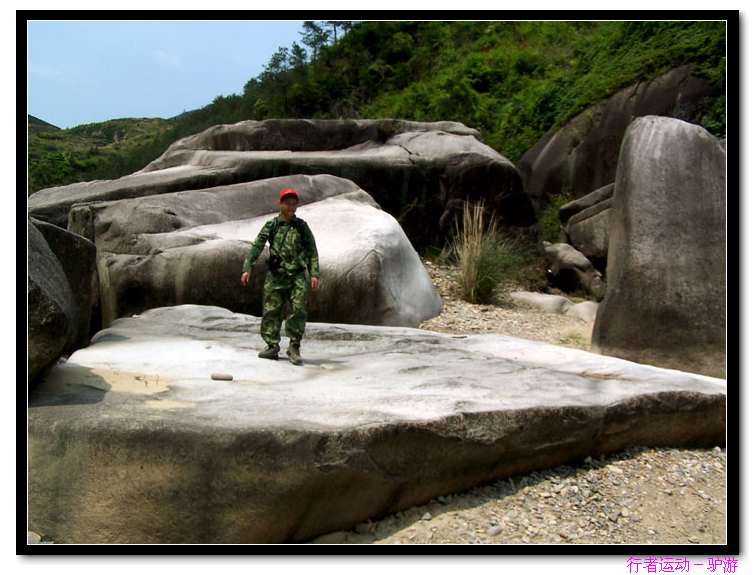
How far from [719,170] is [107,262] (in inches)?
212

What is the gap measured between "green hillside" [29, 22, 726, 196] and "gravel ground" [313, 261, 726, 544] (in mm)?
3843

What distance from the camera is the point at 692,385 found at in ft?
14.4

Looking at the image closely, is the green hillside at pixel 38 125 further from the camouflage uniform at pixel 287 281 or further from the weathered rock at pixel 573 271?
the weathered rock at pixel 573 271

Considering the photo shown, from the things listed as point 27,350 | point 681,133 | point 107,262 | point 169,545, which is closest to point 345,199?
point 107,262

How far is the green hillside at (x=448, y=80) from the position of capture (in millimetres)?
8258

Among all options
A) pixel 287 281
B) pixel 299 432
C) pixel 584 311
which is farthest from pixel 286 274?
pixel 584 311

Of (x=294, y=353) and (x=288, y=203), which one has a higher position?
(x=288, y=203)

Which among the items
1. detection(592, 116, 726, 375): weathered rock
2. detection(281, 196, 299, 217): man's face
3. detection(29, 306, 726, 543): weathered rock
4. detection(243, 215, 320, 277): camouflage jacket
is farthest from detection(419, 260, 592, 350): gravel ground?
detection(281, 196, 299, 217): man's face

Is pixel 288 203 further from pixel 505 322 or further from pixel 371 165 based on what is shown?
pixel 371 165

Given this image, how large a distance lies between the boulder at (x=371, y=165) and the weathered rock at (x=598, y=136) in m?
3.56

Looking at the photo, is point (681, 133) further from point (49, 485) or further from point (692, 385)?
point (49, 485)

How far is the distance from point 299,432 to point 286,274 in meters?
1.87

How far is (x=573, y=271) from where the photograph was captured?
11.0m

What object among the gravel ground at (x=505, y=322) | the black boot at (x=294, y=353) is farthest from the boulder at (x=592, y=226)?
the black boot at (x=294, y=353)
